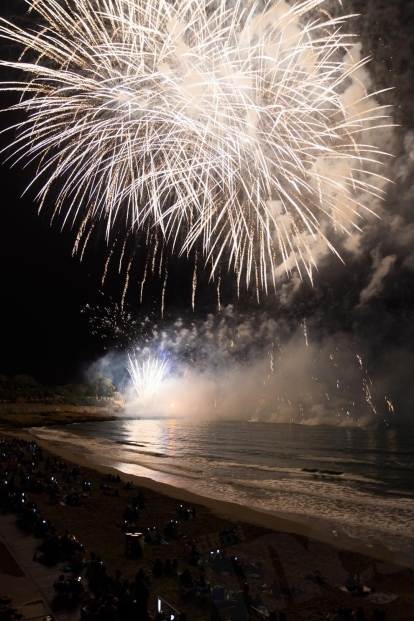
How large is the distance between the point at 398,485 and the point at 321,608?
35.4 meters

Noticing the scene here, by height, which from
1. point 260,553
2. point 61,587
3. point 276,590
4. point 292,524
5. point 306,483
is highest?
point 61,587

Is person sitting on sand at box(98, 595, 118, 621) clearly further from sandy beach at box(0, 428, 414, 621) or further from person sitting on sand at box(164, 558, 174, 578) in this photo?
person sitting on sand at box(164, 558, 174, 578)

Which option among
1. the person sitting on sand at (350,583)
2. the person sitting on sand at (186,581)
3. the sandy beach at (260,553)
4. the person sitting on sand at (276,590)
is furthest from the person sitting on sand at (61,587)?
the person sitting on sand at (350,583)

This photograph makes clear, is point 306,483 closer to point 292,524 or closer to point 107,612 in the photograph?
point 292,524

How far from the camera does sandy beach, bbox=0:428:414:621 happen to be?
12883 mm

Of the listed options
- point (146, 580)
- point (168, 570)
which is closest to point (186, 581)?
point (146, 580)

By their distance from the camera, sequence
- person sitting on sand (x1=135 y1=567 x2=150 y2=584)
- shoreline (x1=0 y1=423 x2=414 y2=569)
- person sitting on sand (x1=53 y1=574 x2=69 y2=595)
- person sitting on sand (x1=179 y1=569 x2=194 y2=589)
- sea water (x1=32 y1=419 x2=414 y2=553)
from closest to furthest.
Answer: person sitting on sand (x1=53 y1=574 x2=69 y2=595)
person sitting on sand (x1=135 y1=567 x2=150 y2=584)
person sitting on sand (x1=179 y1=569 x2=194 y2=589)
shoreline (x1=0 y1=423 x2=414 y2=569)
sea water (x1=32 y1=419 x2=414 y2=553)

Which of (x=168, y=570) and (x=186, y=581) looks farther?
(x=168, y=570)

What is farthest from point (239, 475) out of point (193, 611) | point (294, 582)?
point (193, 611)

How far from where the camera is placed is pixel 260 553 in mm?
17750

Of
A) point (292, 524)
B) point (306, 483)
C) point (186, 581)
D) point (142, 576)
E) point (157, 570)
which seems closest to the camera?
point (142, 576)

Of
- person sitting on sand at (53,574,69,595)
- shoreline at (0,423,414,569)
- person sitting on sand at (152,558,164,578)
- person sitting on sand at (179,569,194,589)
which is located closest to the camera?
person sitting on sand at (53,574,69,595)

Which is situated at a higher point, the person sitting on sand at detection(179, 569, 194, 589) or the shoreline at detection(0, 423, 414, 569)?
the person sitting on sand at detection(179, 569, 194, 589)

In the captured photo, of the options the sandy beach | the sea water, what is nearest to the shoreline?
the sandy beach
